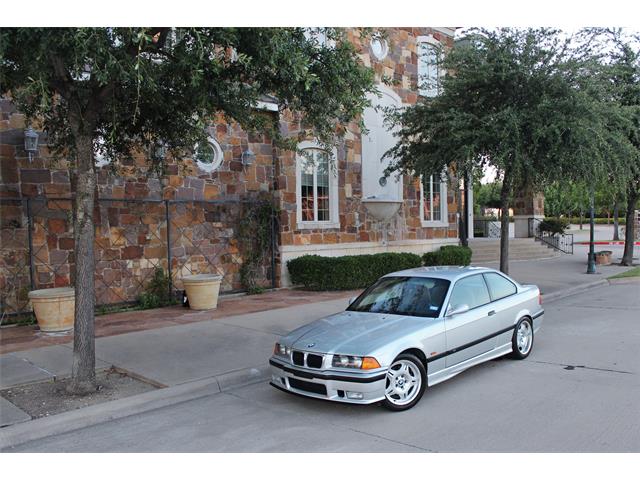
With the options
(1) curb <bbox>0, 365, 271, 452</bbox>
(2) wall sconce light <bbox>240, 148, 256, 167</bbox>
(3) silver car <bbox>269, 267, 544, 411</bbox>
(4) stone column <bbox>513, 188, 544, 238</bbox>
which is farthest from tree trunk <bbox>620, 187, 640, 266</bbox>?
(1) curb <bbox>0, 365, 271, 452</bbox>

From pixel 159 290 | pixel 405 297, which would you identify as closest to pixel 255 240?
pixel 159 290

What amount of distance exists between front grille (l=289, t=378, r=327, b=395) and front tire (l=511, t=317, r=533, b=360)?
3.13 metres

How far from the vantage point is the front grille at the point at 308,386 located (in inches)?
213

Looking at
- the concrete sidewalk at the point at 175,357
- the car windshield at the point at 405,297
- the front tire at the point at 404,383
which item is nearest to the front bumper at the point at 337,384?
the front tire at the point at 404,383

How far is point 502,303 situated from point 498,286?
30 centimetres

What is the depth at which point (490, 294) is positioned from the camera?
705 cm

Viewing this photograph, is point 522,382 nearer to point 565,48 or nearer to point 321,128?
point 321,128

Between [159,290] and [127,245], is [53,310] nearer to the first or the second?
[127,245]

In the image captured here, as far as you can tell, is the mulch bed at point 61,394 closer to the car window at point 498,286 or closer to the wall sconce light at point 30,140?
the car window at point 498,286

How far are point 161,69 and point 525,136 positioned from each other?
27.5 ft

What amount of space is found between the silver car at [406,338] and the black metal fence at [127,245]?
23.1 ft

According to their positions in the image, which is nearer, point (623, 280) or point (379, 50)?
point (623, 280)

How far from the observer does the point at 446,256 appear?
58.7ft

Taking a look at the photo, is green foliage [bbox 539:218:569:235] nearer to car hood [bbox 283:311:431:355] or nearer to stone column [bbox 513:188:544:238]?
stone column [bbox 513:188:544:238]
